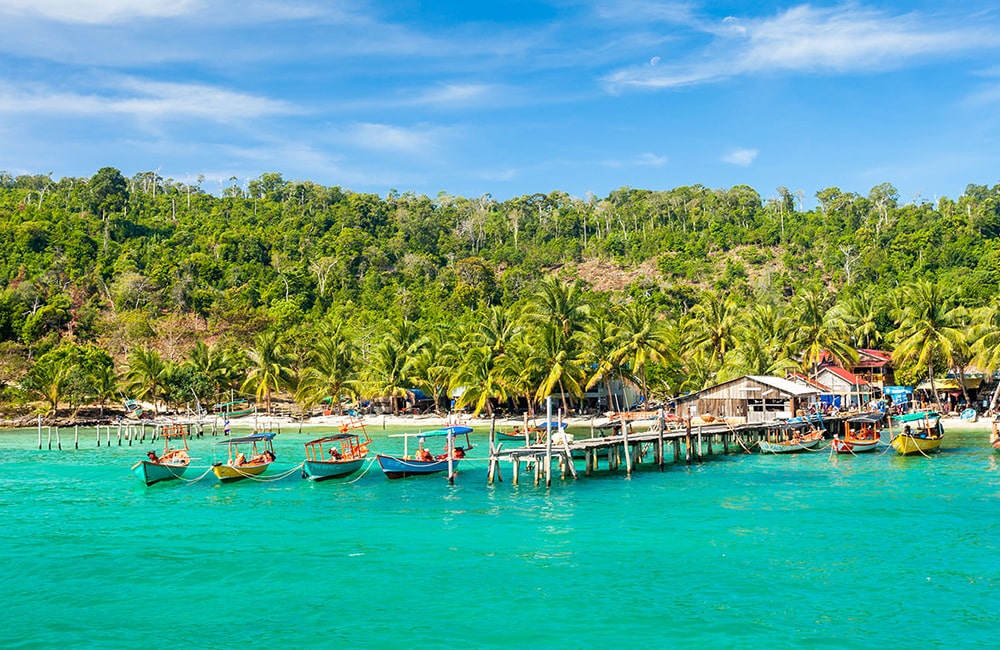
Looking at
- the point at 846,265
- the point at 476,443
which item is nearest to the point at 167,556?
the point at 476,443

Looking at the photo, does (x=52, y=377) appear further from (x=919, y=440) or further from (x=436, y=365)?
(x=919, y=440)

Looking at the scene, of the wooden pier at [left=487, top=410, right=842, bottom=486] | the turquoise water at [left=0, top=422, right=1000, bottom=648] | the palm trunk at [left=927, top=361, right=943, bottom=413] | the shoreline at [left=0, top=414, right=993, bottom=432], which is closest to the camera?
the turquoise water at [left=0, top=422, right=1000, bottom=648]

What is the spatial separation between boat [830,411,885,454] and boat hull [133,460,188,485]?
3300 cm

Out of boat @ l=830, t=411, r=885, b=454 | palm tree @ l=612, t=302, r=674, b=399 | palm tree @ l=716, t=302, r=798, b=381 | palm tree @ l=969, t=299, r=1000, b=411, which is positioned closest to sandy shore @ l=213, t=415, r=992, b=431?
palm tree @ l=612, t=302, r=674, b=399

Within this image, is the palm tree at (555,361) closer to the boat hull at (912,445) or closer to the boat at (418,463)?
the boat at (418,463)

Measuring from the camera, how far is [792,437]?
170 feet

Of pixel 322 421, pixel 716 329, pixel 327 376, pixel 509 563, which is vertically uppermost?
pixel 716 329

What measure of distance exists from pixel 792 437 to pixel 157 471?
3558 cm

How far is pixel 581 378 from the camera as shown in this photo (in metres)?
64.7

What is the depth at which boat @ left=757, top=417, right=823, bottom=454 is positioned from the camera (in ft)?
155

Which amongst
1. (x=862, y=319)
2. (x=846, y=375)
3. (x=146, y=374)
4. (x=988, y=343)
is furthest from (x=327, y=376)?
(x=988, y=343)

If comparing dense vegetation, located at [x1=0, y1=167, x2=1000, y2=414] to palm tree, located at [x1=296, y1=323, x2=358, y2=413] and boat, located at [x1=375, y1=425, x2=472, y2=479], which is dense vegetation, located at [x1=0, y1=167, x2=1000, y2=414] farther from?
boat, located at [x1=375, y1=425, x2=472, y2=479]

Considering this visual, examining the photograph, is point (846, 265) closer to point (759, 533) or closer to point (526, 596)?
point (759, 533)

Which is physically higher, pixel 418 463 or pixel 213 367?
pixel 213 367
